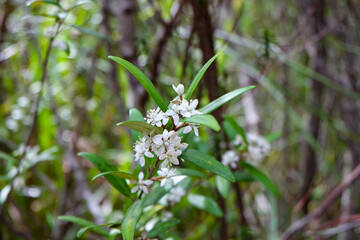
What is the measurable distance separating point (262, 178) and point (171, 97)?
38cm

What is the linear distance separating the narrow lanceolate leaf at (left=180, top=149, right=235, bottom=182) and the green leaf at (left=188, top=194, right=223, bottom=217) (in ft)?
0.91

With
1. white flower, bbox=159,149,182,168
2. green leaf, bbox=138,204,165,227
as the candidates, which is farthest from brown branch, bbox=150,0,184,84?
white flower, bbox=159,149,182,168

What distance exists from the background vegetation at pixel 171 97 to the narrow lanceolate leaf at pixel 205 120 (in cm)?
38

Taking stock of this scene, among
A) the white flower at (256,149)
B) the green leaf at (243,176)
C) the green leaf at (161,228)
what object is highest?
the white flower at (256,149)

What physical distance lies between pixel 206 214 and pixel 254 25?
1323mm

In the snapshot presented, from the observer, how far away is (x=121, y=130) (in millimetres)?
1930

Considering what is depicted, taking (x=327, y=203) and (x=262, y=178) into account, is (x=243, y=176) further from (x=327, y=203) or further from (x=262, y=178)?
(x=327, y=203)

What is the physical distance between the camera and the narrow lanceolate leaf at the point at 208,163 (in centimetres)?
49

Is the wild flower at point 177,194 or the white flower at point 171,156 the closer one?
the white flower at point 171,156

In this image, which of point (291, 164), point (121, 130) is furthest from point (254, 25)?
point (121, 130)

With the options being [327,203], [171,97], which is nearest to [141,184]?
[171,97]

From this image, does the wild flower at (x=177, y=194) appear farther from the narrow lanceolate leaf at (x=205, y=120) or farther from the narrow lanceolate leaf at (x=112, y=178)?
the narrow lanceolate leaf at (x=205, y=120)

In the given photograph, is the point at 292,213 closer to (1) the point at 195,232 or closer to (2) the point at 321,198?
(2) the point at 321,198

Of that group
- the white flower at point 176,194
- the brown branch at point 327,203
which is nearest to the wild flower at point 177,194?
the white flower at point 176,194
